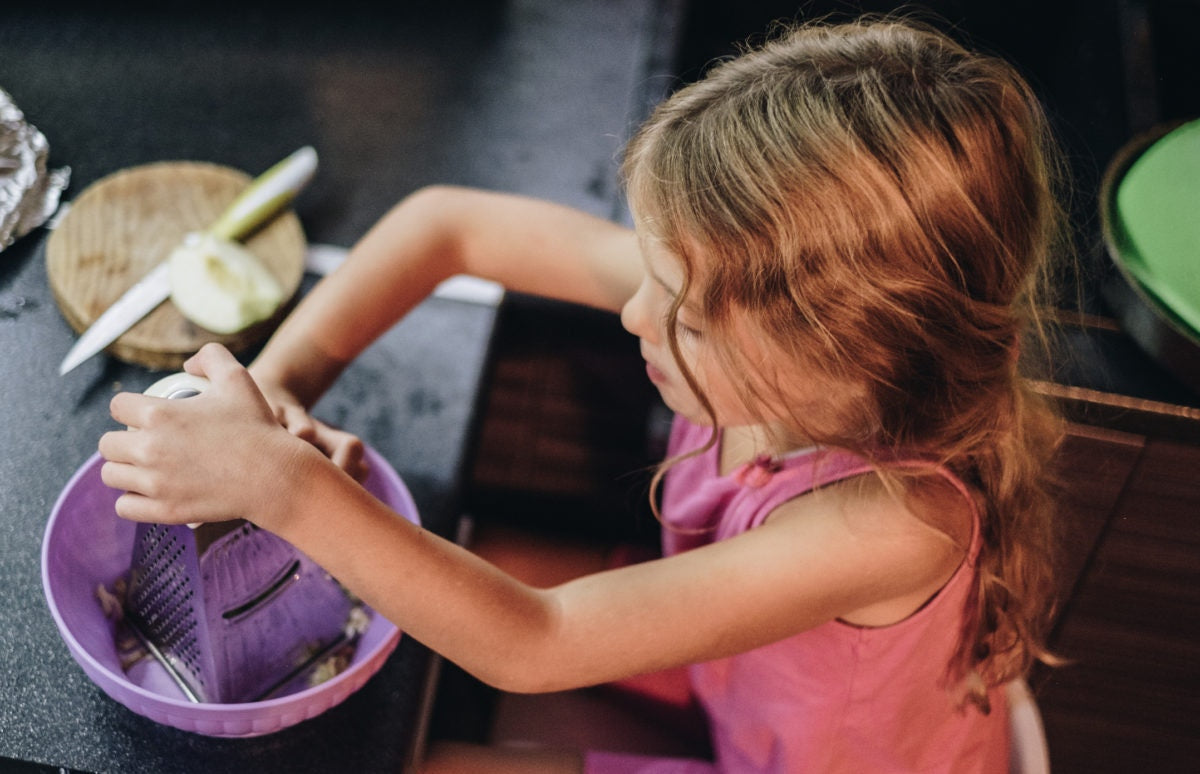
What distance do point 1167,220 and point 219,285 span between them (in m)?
0.89

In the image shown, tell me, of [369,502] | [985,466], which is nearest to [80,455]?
[369,502]

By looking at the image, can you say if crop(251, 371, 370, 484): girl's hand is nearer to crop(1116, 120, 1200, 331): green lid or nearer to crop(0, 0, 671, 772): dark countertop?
crop(0, 0, 671, 772): dark countertop

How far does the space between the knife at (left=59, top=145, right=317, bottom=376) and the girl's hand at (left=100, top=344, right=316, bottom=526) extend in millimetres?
269

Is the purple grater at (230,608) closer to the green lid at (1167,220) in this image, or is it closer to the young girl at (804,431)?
the young girl at (804,431)

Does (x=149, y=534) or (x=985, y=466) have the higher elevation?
(x=149, y=534)

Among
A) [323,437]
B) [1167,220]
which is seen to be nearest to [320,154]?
[323,437]

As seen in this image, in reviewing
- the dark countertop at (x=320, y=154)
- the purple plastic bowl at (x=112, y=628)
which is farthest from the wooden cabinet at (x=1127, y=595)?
the purple plastic bowl at (x=112, y=628)

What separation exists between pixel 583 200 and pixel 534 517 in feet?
1.85

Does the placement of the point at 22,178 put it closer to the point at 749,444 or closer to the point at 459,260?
the point at 459,260

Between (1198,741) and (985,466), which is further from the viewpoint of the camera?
(1198,741)

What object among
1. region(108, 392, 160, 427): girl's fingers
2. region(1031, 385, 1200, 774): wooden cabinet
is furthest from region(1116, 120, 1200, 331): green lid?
region(108, 392, 160, 427): girl's fingers

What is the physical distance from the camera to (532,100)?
3.96 feet

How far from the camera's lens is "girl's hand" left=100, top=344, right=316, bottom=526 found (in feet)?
1.97

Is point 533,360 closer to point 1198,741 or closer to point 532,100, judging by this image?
point 532,100
